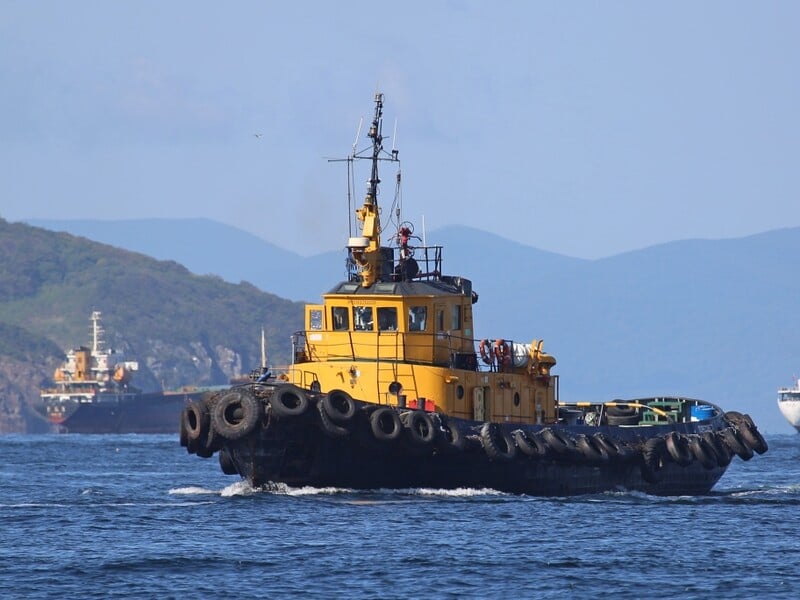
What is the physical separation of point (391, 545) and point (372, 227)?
34.4ft

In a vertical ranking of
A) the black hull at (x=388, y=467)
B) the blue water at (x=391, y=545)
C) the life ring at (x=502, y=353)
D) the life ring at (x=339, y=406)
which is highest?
the life ring at (x=502, y=353)

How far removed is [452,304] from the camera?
40188 millimetres

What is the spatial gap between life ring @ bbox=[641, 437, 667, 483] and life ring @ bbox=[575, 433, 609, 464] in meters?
2.14

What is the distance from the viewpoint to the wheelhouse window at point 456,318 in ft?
132

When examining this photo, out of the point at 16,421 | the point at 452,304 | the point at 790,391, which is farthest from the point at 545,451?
the point at 16,421

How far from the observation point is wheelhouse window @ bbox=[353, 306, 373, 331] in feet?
129

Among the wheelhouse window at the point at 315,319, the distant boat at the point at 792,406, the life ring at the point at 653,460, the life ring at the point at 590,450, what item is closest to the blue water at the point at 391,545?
the life ring at the point at 590,450

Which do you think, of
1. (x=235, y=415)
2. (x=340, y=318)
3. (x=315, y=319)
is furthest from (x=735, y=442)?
(x=235, y=415)

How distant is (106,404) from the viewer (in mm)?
164625

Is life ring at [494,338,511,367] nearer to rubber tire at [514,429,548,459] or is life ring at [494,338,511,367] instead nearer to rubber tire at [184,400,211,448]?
rubber tire at [514,429,548,459]

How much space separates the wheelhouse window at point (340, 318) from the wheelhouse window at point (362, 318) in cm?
29

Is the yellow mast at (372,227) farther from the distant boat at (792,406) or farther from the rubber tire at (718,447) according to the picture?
the distant boat at (792,406)

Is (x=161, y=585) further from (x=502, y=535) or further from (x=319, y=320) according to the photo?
(x=319, y=320)

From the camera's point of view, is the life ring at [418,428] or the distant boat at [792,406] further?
the distant boat at [792,406]
